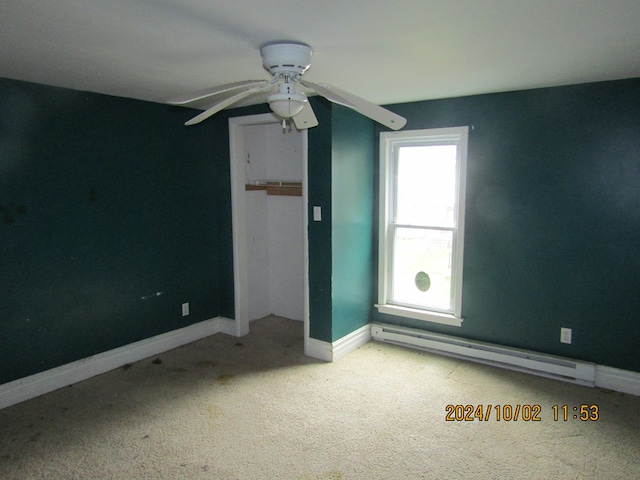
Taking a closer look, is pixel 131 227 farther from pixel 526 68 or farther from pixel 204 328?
pixel 526 68

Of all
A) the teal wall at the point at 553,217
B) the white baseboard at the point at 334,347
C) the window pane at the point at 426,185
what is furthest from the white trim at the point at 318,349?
the window pane at the point at 426,185

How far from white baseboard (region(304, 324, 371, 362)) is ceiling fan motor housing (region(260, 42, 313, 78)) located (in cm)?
236

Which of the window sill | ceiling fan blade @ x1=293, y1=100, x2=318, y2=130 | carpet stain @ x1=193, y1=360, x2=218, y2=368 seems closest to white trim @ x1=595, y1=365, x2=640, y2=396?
the window sill

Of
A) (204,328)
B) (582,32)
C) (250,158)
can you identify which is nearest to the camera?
(582,32)

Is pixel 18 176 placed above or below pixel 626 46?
below

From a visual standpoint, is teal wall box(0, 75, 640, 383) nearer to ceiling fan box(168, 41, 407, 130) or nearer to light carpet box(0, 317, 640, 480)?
light carpet box(0, 317, 640, 480)

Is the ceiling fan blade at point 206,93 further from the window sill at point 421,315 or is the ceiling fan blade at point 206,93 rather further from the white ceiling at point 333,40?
the window sill at point 421,315

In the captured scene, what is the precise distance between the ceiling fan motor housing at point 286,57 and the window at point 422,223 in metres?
1.90

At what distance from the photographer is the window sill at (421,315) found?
149 inches

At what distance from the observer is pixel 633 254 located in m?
3.03

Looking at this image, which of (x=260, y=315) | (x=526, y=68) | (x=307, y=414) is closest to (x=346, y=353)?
(x=307, y=414)

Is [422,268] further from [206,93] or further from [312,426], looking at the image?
[206,93]

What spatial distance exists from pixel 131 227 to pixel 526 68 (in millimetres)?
3103

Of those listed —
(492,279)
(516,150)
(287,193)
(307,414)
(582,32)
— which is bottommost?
(307,414)
